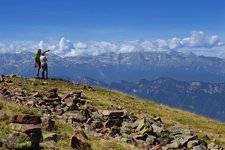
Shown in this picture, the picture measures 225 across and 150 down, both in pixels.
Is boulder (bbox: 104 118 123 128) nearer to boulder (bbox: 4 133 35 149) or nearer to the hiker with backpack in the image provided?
boulder (bbox: 4 133 35 149)

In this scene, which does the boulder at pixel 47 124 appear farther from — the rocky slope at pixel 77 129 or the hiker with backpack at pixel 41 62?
the hiker with backpack at pixel 41 62

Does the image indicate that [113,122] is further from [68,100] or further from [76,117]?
[68,100]

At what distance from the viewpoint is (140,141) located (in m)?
24.3

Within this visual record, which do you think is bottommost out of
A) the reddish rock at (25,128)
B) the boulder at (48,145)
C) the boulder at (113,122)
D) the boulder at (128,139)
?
the boulder at (128,139)

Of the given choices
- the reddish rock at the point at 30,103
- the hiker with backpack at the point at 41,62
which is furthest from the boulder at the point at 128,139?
the hiker with backpack at the point at 41,62

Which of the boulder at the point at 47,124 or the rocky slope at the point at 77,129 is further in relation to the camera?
the boulder at the point at 47,124

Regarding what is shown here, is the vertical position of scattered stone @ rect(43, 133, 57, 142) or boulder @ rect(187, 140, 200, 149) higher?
scattered stone @ rect(43, 133, 57, 142)

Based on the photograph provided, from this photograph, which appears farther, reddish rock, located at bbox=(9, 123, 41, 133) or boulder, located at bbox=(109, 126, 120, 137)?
boulder, located at bbox=(109, 126, 120, 137)

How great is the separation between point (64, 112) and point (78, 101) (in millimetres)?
6957

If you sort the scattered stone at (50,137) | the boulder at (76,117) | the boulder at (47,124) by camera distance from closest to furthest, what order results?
the scattered stone at (50,137) < the boulder at (47,124) < the boulder at (76,117)

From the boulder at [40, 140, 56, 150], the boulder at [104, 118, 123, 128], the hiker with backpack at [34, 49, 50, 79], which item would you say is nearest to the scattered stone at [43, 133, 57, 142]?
the boulder at [40, 140, 56, 150]

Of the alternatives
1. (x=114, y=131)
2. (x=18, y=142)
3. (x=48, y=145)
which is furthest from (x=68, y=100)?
(x=18, y=142)

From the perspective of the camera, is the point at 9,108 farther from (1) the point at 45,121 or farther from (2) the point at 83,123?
(2) the point at 83,123

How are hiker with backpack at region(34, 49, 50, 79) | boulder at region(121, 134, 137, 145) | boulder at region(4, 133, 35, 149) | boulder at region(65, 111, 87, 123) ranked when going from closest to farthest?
1. boulder at region(4, 133, 35, 149)
2. boulder at region(121, 134, 137, 145)
3. boulder at region(65, 111, 87, 123)
4. hiker with backpack at region(34, 49, 50, 79)
